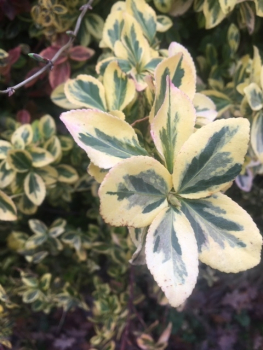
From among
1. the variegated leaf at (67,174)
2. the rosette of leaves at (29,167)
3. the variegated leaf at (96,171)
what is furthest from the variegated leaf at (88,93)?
the variegated leaf at (67,174)

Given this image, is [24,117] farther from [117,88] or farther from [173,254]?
[173,254]

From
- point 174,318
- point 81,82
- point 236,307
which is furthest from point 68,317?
point 81,82

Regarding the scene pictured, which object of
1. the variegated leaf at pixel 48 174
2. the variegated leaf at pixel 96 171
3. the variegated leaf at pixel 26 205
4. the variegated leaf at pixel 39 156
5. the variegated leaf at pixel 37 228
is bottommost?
the variegated leaf at pixel 37 228

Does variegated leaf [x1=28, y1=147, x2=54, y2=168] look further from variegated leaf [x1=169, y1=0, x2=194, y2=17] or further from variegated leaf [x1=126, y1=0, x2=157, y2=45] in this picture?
variegated leaf [x1=169, y1=0, x2=194, y2=17]

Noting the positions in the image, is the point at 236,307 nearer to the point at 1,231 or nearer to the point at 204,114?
the point at 1,231

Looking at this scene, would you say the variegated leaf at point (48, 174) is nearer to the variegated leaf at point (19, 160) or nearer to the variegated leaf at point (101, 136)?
the variegated leaf at point (19, 160)

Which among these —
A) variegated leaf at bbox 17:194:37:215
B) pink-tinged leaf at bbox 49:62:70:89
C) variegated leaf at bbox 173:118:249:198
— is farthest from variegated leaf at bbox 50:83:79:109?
variegated leaf at bbox 173:118:249:198
